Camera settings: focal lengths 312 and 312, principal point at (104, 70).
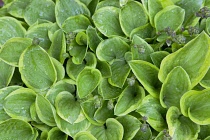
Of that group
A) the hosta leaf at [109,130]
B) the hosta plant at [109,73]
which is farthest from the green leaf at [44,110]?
the hosta leaf at [109,130]

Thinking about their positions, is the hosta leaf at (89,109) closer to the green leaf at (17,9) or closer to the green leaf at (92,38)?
the green leaf at (92,38)

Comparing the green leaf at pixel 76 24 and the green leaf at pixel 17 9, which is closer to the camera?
the green leaf at pixel 76 24

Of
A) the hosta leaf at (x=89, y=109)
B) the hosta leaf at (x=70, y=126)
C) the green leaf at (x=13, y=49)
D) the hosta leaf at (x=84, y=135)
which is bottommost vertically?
the hosta leaf at (x=84, y=135)

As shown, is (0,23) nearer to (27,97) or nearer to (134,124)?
(27,97)

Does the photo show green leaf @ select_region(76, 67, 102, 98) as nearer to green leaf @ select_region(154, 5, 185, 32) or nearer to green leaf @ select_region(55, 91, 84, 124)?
green leaf @ select_region(55, 91, 84, 124)

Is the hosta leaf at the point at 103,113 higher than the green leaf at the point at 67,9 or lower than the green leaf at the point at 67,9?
lower

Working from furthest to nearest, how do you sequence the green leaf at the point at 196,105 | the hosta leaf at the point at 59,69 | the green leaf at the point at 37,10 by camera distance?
the green leaf at the point at 37,10 < the hosta leaf at the point at 59,69 < the green leaf at the point at 196,105

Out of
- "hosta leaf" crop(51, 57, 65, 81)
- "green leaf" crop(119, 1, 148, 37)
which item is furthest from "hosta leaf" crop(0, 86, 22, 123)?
"green leaf" crop(119, 1, 148, 37)
